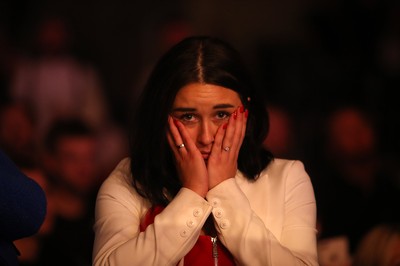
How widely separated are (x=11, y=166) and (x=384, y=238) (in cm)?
177

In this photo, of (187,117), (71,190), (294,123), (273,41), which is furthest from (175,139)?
(273,41)

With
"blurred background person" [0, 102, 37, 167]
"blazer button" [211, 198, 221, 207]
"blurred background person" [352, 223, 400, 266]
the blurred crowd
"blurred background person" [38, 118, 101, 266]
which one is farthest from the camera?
"blurred background person" [0, 102, 37, 167]

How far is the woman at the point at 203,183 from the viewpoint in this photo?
8.44ft

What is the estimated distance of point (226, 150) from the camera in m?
2.77

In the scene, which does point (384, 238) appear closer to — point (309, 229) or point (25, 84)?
point (309, 229)

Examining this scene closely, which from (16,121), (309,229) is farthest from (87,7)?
(309,229)

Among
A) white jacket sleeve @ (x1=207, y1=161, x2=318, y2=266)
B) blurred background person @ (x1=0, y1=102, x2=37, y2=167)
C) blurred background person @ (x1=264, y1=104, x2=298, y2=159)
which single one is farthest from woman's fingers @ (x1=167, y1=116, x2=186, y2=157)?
blurred background person @ (x1=0, y1=102, x2=37, y2=167)

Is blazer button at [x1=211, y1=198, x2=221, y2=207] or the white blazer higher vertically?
blazer button at [x1=211, y1=198, x2=221, y2=207]

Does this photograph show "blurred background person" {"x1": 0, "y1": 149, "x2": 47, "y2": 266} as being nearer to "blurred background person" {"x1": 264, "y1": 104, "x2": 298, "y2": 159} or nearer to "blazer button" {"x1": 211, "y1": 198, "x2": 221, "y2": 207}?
"blazer button" {"x1": 211, "y1": 198, "x2": 221, "y2": 207}

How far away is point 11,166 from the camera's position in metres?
2.23

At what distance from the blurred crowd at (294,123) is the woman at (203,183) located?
2.62 ft

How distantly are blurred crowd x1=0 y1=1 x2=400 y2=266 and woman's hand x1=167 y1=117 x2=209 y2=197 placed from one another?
1001 mm

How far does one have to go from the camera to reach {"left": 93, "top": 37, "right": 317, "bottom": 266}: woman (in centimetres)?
257

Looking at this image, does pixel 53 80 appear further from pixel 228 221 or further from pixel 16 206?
pixel 16 206
